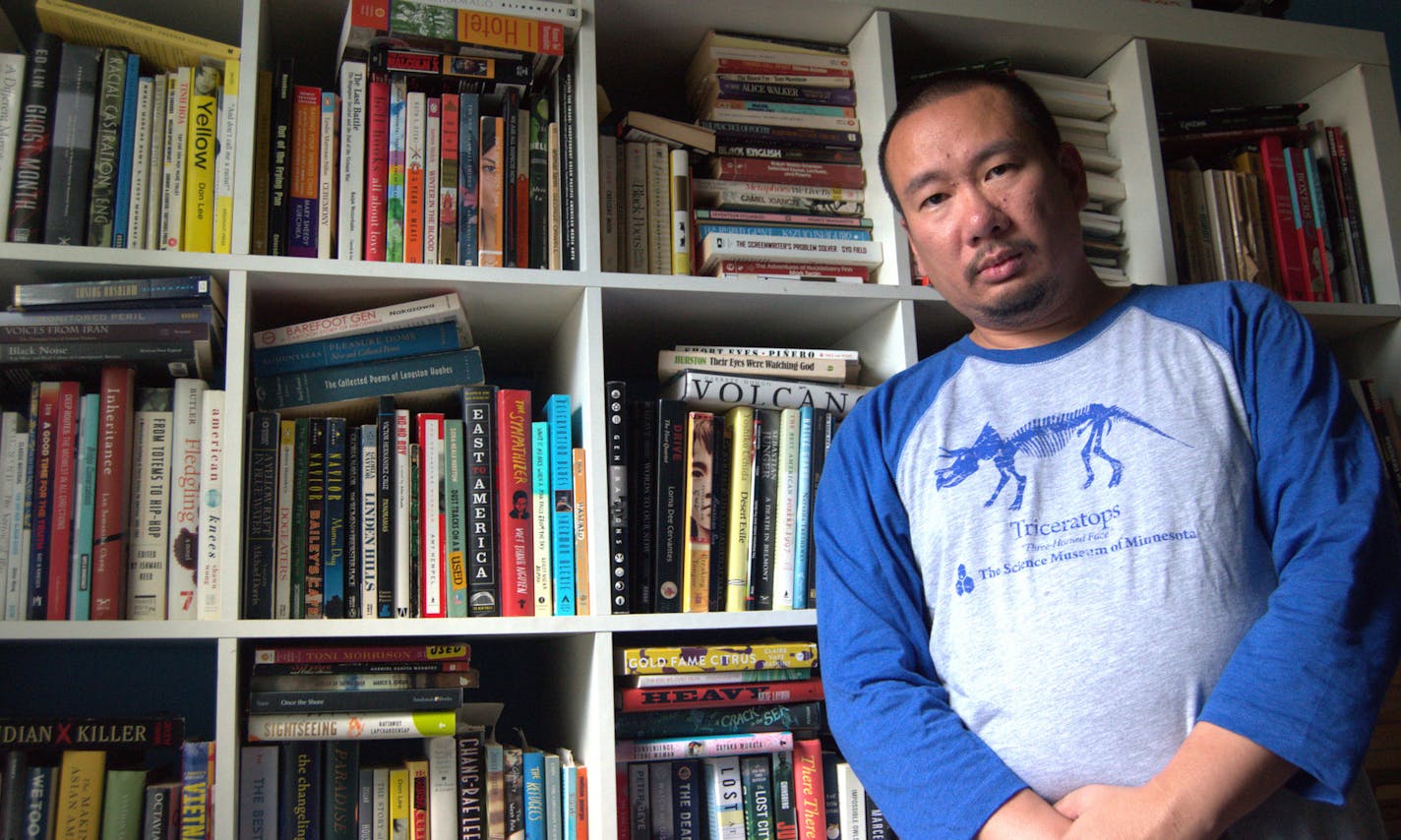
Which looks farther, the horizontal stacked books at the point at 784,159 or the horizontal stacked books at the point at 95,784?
the horizontal stacked books at the point at 784,159

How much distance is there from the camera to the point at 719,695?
1324mm

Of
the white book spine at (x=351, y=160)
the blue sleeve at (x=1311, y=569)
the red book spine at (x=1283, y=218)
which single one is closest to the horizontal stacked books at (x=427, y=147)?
the white book spine at (x=351, y=160)

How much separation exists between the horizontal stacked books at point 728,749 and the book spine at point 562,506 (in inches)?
4.0

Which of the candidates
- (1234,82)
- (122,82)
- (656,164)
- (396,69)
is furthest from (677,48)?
(1234,82)

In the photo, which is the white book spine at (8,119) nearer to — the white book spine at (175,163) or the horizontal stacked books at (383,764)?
A: the white book spine at (175,163)

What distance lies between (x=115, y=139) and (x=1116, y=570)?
122cm

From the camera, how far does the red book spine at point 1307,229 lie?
5.41 ft

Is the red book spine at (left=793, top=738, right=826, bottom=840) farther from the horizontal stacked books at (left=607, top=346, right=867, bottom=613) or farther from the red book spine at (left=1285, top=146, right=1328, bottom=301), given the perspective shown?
the red book spine at (left=1285, top=146, right=1328, bottom=301)

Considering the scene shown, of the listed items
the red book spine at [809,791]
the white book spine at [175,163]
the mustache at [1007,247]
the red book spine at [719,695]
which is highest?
the white book spine at [175,163]

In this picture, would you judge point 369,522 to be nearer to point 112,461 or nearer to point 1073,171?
point 112,461

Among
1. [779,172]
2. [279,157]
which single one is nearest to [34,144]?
[279,157]

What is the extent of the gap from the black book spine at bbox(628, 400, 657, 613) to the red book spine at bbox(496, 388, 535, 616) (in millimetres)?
127

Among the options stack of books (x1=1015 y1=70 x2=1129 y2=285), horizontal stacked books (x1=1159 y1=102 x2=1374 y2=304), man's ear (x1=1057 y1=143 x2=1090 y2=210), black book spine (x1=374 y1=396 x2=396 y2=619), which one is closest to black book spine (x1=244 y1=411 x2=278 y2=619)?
black book spine (x1=374 y1=396 x2=396 y2=619)

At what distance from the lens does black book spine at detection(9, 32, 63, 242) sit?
1232mm
